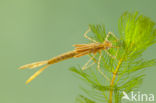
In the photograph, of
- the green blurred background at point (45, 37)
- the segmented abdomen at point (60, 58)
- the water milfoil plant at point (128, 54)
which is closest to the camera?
the water milfoil plant at point (128, 54)

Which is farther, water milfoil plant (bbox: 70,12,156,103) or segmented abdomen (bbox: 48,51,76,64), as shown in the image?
segmented abdomen (bbox: 48,51,76,64)

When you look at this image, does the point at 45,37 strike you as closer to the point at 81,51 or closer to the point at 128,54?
the point at 81,51

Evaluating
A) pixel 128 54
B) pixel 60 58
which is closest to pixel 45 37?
pixel 60 58

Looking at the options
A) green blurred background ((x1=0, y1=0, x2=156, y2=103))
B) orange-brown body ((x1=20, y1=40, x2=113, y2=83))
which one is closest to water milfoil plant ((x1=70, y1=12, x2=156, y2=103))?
orange-brown body ((x1=20, y1=40, x2=113, y2=83))

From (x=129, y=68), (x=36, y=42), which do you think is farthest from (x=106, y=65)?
(x=36, y=42)

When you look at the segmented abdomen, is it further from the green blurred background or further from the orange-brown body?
the green blurred background

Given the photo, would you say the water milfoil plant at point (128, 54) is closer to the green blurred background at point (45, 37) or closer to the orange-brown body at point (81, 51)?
the orange-brown body at point (81, 51)

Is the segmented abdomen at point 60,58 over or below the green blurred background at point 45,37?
below

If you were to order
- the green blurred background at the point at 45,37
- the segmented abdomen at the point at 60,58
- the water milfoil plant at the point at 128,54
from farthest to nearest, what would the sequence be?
the green blurred background at the point at 45,37 → the segmented abdomen at the point at 60,58 → the water milfoil plant at the point at 128,54

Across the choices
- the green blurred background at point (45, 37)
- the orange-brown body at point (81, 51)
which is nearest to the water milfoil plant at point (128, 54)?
the orange-brown body at point (81, 51)
